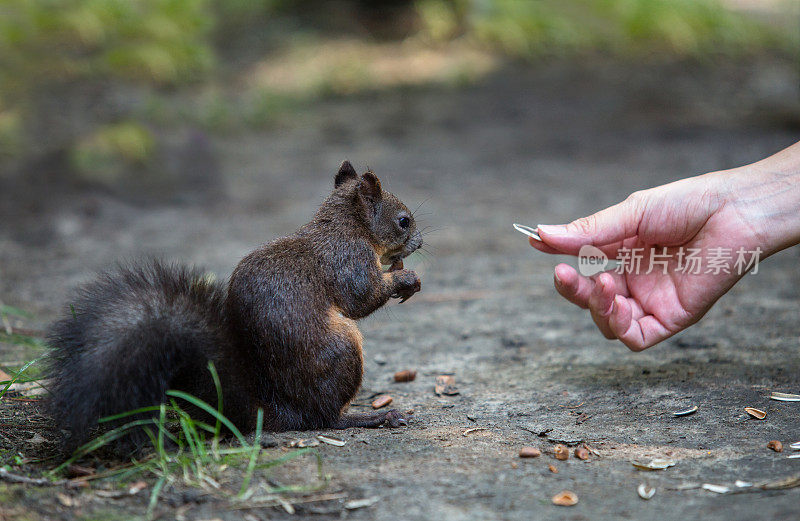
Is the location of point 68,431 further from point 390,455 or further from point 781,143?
point 781,143

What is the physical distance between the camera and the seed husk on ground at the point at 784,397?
2825 mm

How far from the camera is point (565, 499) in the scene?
2.12 meters

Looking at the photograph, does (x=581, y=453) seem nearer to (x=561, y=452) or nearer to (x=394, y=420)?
(x=561, y=452)

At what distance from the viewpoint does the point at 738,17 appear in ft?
36.6

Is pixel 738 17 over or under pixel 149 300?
over

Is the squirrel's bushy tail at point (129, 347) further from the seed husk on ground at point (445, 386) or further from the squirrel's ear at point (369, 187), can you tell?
the seed husk on ground at point (445, 386)

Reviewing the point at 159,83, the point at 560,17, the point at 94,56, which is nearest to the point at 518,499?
the point at 159,83

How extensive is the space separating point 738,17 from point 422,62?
4.91m

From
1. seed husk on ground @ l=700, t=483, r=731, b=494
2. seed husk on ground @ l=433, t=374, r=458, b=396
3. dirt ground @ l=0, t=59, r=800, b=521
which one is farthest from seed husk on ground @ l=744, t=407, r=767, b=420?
seed husk on ground @ l=433, t=374, r=458, b=396

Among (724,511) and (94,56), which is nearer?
(724,511)

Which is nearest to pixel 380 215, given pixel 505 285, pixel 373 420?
pixel 373 420

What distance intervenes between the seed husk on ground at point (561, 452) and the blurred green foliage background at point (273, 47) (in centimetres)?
632

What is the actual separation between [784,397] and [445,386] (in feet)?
4.43

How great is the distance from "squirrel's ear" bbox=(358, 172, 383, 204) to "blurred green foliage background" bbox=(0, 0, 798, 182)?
5.26 m
